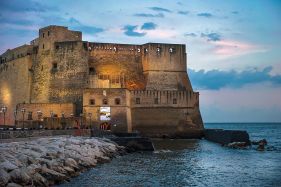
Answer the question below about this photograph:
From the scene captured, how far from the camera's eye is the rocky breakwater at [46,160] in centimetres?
1337

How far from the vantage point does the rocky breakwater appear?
13367mm

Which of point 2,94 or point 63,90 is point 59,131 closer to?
point 63,90

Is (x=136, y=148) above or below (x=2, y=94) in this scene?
below

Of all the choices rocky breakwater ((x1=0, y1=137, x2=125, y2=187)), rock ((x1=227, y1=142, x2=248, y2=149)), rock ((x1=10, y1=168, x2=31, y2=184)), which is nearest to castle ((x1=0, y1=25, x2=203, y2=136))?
rock ((x1=227, y1=142, x2=248, y2=149))

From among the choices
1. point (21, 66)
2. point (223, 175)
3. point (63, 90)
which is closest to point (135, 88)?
point (63, 90)

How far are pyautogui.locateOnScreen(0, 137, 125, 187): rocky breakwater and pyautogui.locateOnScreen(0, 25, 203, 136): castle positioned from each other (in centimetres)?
1537

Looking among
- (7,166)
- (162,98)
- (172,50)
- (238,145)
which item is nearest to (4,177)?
(7,166)

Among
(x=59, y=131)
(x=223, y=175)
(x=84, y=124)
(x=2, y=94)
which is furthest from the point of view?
(x=2, y=94)

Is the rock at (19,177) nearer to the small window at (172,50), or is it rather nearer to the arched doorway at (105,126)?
the arched doorway at (105,126)

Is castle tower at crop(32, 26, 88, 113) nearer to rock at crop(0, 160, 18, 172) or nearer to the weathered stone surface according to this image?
rock at crop(0, 160, 18, 172)

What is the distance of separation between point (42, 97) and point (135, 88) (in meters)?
9.63

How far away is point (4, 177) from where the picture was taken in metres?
12.6

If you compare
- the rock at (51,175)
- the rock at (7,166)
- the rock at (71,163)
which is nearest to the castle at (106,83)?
the rock at (71,163)

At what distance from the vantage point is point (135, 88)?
43812mm
